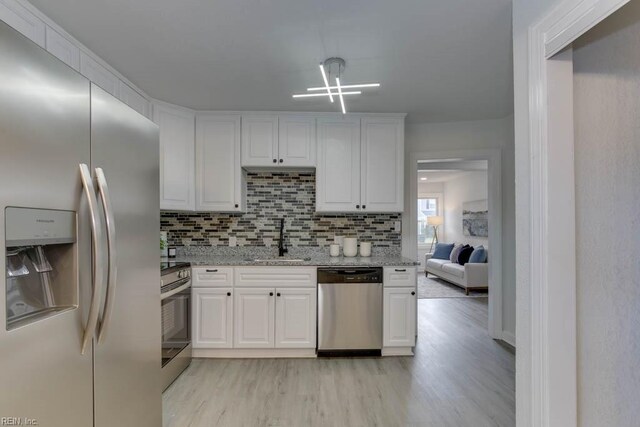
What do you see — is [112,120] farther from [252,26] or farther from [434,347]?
[434,347]

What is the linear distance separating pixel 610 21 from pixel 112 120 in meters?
1.99

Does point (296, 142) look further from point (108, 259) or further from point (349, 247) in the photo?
point (108, 259)

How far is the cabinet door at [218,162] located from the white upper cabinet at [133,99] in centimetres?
A: 50

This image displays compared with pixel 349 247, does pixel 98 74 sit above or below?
above

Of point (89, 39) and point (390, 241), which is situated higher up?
point (89, 39)

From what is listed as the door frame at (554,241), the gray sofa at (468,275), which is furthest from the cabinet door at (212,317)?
the gray sofa at (468,275)

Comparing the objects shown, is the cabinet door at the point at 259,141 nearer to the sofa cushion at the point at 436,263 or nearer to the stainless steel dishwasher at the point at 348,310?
the stainless steel dishwasher at the point at 348,310

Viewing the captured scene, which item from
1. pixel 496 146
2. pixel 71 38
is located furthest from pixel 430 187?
pixel 71 38

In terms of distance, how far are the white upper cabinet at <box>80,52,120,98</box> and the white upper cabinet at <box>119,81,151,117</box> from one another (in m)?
0.07

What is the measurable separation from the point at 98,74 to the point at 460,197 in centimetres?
755

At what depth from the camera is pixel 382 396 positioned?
2252mm

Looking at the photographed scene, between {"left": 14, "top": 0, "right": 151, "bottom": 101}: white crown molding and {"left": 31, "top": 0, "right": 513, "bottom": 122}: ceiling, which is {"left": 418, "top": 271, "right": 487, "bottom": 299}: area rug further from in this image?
{"left": 14, "top": 0, "right": 151, "bottom": 101}: white crown molding

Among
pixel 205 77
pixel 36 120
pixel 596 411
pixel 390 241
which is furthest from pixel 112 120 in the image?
pixel 390 241

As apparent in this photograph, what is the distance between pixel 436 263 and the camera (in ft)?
22.5
